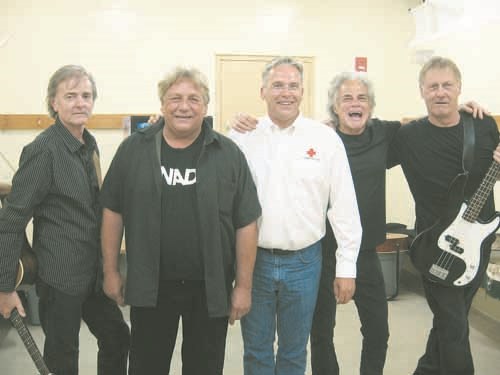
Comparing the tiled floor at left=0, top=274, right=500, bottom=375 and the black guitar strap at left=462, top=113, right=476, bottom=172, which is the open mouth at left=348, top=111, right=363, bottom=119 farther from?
the tiled floor at left=0, top=274, right=500, bottom=375

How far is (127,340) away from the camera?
211cm

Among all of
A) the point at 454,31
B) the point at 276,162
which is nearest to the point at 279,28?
the point at 454,31

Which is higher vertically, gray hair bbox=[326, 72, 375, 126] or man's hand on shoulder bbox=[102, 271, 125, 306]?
gray hair bbox=[326, 72, 375, 126]

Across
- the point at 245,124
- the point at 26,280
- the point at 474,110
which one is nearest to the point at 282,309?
the point at 245,124

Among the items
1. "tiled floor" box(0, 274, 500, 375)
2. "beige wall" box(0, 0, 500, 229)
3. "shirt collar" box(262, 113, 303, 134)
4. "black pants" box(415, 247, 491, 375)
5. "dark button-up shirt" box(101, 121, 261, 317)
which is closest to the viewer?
"dark button-up shirt" box(101, 121, 261, 317)

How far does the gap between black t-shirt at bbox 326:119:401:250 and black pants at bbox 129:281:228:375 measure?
2.23 feet

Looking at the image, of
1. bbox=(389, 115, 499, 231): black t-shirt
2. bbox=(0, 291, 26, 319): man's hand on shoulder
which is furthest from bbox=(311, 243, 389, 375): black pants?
bbox=(0, 291, 26, 319): man's hand on shoulder

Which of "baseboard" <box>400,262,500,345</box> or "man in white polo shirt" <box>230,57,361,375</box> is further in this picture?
"baseboard" <box>400,262,500,345</box>

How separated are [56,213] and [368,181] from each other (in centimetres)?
128

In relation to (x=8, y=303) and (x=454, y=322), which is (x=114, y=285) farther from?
(x=454, y=322)

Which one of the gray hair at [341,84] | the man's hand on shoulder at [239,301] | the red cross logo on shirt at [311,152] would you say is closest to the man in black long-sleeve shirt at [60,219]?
the man's hand on shoulder at [239,301]

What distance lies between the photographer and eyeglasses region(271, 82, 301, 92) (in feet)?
6.11

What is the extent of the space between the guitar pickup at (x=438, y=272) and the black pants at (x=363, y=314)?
9.8 inches

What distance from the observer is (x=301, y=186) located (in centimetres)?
186
